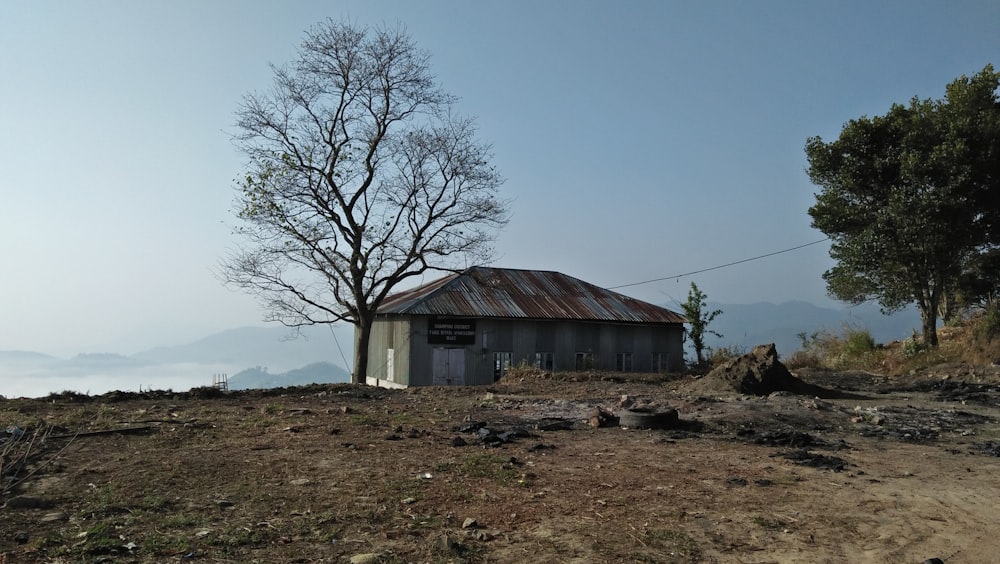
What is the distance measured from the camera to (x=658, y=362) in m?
34.2

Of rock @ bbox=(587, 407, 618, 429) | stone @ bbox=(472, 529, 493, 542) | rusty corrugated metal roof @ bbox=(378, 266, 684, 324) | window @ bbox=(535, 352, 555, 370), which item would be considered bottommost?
stone @ bbox=(472, 529, 493, 542)

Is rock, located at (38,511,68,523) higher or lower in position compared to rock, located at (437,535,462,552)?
higher

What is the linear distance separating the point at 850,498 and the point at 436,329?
75.9 feet

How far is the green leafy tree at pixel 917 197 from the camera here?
24.9 m

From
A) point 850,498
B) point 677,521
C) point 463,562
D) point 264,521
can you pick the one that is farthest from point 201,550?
point 850,498

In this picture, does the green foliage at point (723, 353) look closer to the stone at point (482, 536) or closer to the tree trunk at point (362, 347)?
the tree trunk at point (362, 347)

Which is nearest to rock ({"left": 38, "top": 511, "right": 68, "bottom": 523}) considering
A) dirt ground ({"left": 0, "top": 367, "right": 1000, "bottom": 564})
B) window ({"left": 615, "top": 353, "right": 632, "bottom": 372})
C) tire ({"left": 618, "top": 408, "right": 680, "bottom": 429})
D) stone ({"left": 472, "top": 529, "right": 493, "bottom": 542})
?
dirt ground ({"left": 0, "top": 367, "right": 1000, "bottom": 564})

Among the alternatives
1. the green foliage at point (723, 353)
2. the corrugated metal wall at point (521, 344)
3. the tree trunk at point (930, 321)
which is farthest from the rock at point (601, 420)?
the green foliage at point (723, 353)

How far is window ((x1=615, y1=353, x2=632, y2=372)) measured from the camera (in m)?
33.1

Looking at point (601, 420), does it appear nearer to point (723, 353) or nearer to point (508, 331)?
point (508, 331)

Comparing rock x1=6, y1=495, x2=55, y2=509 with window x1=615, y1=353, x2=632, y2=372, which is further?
window x1=615, y1=353, x2=632, y2=372

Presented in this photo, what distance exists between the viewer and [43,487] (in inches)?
257

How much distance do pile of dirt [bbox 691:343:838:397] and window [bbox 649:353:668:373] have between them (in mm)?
15948

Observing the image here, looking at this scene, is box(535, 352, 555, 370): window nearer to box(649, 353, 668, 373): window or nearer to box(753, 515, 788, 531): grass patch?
box(649, 353, 668, 373): window
